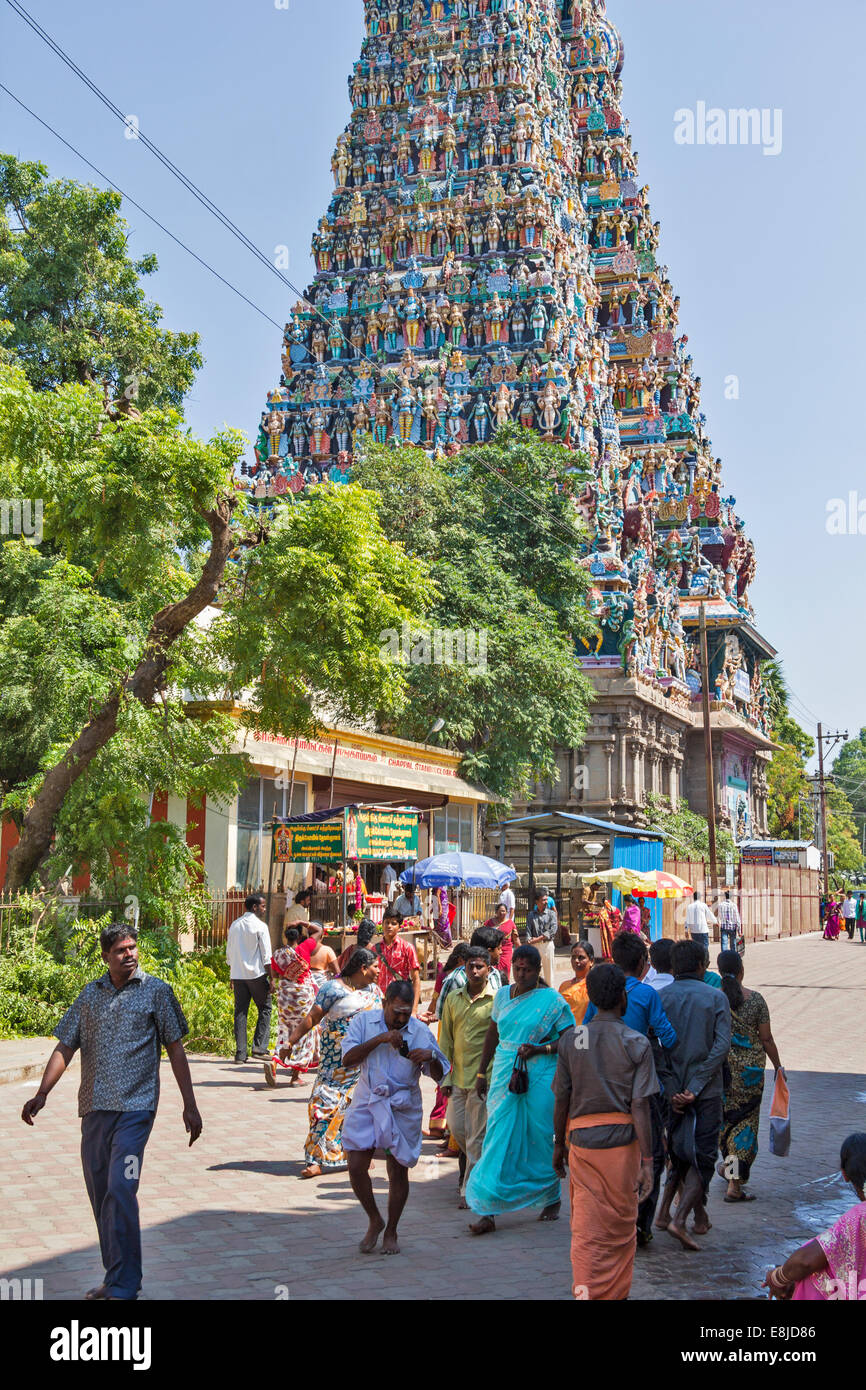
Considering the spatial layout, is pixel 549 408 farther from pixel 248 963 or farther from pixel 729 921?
pixel 248 963

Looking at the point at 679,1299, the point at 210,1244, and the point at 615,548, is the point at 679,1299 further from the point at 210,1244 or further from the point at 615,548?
the point at 615,548

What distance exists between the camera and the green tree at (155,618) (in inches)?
548

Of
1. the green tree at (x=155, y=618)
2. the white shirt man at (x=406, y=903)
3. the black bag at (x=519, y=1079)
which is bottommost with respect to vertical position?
the black bag at (x=519, y=1079)

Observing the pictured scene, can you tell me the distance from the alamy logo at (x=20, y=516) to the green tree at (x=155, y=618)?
4.55ft

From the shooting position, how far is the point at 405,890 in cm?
1745

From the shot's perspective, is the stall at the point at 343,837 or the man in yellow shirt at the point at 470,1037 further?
the stall at the point at 343,837

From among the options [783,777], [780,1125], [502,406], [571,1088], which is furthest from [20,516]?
[783,777]

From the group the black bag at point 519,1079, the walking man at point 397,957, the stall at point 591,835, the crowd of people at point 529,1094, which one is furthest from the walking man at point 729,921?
the black bag at point 519,1079

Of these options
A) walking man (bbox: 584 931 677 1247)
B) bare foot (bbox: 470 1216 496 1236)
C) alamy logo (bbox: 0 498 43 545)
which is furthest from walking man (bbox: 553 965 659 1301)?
alamy logo (bbox: 0 498 43 545)

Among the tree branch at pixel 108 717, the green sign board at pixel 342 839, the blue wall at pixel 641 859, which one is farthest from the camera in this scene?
the blue wall at pixel 641 859

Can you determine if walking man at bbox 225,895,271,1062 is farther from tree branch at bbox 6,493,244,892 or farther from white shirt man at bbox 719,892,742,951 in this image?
white shirt man at bbox 719,892,742,951

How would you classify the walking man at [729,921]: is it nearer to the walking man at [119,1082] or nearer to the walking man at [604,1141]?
the walking man at [604,1141]

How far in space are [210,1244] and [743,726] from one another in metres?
52.0

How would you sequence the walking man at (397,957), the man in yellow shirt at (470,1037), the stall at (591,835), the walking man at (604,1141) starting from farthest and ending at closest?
the stall at (591,835)
the walking man at (397,957)
the man in yellow shirt at (470,1037)
the walking man at (604,1141)
